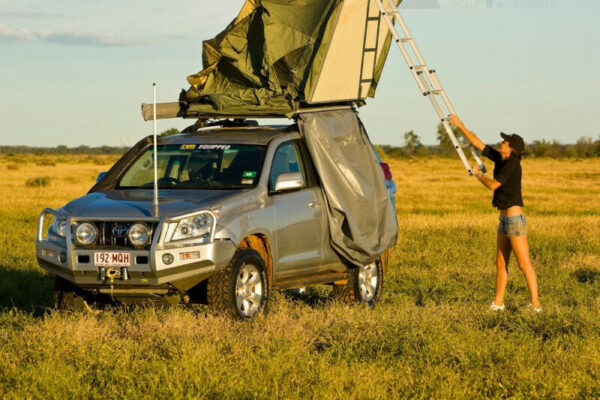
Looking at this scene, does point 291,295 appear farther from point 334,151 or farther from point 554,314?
point 554,314

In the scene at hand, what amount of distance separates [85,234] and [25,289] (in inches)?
158

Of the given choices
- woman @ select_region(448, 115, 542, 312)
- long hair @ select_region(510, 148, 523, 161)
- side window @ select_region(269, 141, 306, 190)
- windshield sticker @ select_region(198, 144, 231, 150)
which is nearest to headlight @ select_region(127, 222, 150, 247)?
side window @ select_region(269, 141, 306, 190)

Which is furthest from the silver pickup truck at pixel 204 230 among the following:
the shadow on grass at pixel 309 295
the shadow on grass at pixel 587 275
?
Result: the shadow on grass at pixel 587 275

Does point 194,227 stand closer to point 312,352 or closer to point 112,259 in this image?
point 112,259

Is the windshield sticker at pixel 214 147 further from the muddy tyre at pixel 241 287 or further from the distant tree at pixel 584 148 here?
the distant tree at pixel 584 148

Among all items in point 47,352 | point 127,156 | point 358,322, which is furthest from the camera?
point 127,156

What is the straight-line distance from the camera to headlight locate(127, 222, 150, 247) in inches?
330

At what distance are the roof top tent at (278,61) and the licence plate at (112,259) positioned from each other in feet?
7.86

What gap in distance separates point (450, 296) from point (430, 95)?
2.41 m

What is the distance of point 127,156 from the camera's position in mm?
10297

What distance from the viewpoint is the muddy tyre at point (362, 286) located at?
10.8m

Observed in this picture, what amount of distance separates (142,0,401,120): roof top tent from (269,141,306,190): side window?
36 centimetres

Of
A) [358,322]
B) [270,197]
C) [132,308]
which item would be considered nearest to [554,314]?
[358,322]

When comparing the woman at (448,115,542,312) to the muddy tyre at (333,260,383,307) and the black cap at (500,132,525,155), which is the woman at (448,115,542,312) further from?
the muddy tyre at (333,260,383,307)
